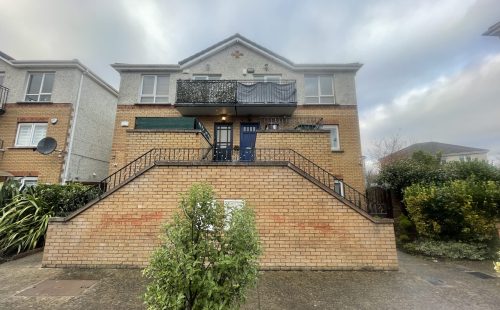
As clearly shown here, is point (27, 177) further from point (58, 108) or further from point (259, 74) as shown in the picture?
point (259, 74)

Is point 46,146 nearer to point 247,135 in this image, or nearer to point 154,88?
point 154,88

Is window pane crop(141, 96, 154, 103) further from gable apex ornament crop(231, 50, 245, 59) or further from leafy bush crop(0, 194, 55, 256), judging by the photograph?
leafy bush crop(0, 194, 55, 256)

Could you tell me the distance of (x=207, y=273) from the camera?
246cm

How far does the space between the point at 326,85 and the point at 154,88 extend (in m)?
9.78

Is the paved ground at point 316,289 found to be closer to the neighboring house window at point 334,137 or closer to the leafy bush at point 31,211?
the leafy bush at point 31,211

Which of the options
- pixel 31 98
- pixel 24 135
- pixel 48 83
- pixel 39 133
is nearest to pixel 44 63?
pixel 48 83

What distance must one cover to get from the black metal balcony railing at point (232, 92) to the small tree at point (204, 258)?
30.3 feet

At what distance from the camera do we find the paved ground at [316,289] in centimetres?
388

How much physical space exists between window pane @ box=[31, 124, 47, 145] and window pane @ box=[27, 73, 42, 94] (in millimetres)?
2164

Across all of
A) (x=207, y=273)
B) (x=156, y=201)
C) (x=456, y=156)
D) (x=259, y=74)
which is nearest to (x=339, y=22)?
(x=259, y=74)

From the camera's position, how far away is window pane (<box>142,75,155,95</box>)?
12.9m

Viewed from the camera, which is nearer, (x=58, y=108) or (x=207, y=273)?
(x=207, y=273)

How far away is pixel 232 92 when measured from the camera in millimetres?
11617

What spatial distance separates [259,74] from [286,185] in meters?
8.88
